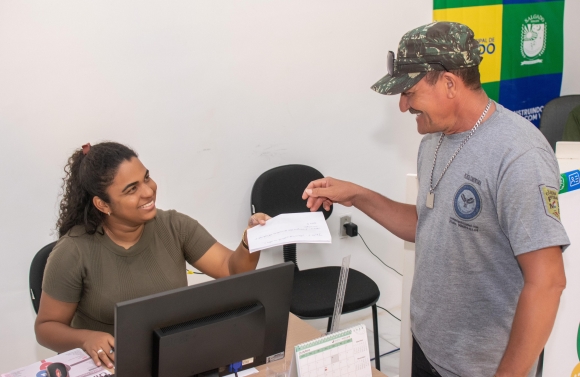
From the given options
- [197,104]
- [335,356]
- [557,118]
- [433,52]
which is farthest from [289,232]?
[557,118]

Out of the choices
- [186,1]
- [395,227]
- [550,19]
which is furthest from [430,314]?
[550,19]

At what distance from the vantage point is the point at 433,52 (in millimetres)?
1512

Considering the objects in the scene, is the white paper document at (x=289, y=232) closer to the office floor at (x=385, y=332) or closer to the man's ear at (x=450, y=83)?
the man's ear at (x=450, y=83)

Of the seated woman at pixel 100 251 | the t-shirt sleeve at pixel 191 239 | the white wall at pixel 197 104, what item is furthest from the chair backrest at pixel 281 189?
the seated woman at pixel 100 251

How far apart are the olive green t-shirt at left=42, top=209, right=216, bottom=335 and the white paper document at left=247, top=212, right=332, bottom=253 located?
0.44 m

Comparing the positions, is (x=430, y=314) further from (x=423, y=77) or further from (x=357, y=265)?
(x=357, y=265)

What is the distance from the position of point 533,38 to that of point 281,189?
227cm

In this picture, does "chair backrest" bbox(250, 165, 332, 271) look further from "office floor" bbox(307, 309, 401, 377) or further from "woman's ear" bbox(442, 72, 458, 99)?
"woman's ear" bbox(442, 72, 458, 99)

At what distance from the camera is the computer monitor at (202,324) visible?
1.25m

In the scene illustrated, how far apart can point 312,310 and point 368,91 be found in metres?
1.39

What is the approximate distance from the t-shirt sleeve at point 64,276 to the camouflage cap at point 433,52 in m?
1.21

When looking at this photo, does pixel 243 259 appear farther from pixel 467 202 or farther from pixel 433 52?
pixel 433 52

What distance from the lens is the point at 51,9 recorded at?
7.68ft

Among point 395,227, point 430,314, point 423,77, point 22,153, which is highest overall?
point 423,77
